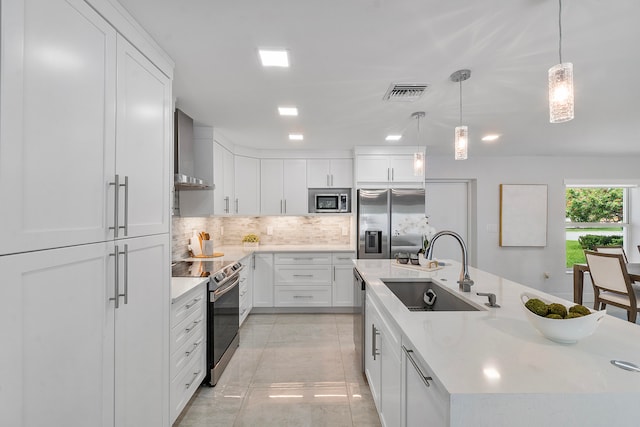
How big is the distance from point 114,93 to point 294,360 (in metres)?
2.58

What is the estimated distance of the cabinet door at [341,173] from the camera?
453 cm

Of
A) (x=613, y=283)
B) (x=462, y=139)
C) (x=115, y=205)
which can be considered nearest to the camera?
(x=115, y=205)

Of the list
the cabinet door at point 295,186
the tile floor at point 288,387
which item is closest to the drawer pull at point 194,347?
the tile floor at point 288,387

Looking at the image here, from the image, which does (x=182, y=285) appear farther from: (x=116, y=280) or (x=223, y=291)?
(x=116, y=280)

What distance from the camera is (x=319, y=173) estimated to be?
454 cm

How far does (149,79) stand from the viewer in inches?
63.3

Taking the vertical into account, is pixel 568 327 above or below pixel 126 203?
below

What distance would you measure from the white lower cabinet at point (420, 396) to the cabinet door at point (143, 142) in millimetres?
1349

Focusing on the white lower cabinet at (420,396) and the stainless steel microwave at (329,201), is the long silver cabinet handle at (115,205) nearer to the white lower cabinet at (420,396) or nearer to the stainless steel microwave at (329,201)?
the white lower cabinet at (420,396)

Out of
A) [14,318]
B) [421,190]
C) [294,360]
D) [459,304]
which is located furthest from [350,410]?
[421,190]

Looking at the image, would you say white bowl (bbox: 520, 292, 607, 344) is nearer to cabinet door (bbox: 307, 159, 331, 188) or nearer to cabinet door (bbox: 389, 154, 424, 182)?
cabinet door (bbox: 389, 154, 424, 182)

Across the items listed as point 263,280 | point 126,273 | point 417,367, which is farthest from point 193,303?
point 263,280

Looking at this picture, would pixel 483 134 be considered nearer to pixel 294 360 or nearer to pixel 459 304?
pixel 459 304

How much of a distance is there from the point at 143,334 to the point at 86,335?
0.41 m
